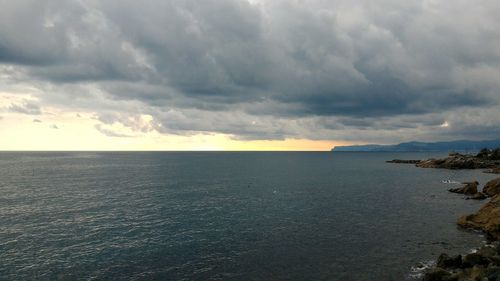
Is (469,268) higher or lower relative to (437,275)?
higher

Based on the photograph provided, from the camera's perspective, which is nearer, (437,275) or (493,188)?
(437,275)

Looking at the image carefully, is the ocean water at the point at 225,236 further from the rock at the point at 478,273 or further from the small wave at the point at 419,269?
the rock at the point at 478,273

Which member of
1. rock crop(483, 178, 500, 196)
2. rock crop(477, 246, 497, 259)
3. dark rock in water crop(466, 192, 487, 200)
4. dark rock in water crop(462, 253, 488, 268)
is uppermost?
rock crop(483, 178, 500, 196)

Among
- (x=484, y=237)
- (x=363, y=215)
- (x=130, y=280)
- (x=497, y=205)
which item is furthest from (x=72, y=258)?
(x=497, y=205)

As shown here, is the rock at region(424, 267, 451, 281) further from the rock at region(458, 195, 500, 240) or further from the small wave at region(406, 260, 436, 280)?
the rock at region(458, 195, 500, 240)

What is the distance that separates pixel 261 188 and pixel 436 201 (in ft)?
160

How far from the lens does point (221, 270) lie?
4100 cm

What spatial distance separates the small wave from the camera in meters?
38.8

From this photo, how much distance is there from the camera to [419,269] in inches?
1615

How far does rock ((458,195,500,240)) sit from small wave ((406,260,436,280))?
16201 millimetres

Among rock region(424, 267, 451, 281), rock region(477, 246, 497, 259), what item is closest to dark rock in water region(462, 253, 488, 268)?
rock region(477, 246, 497, 259)

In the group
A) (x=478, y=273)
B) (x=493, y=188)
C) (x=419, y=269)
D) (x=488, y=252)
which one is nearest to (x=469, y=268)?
(x=478, y=273)

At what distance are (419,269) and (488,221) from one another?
919 inches

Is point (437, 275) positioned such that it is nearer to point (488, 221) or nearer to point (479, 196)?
point (488, 221)
